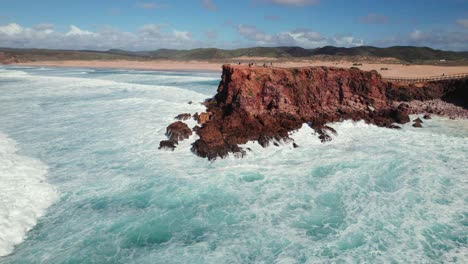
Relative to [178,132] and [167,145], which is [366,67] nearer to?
[178,132]

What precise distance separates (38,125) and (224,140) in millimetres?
16761

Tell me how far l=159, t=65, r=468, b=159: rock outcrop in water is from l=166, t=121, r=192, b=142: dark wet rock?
97cm

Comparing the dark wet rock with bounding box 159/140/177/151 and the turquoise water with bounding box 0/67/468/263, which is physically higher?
the dark wet rock with bounding box 159/140/177/151

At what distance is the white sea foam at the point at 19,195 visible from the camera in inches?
452

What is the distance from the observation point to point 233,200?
13938mm

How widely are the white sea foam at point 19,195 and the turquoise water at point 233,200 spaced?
48 mm

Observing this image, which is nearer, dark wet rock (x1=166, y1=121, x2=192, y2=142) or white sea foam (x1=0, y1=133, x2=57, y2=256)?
white sea foam (x1=0, y1=133, x2=57, y2=256)

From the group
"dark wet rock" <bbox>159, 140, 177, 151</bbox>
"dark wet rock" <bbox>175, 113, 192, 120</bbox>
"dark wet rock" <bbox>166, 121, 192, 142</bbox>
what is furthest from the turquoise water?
"dark wet rock" <bbox>175, 113, 192, 120</bbox>

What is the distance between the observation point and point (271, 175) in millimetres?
16547

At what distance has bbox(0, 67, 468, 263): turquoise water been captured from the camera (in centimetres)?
1060

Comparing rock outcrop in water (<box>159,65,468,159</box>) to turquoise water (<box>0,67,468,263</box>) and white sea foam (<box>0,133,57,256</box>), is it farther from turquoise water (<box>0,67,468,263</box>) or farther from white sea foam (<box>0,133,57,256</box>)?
white sea foam (<box>0,133,57,256</box>)

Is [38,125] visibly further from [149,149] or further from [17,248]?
[17,248]

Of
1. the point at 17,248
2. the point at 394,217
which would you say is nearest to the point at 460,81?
the point at 394,217

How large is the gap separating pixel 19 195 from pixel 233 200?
978cm
